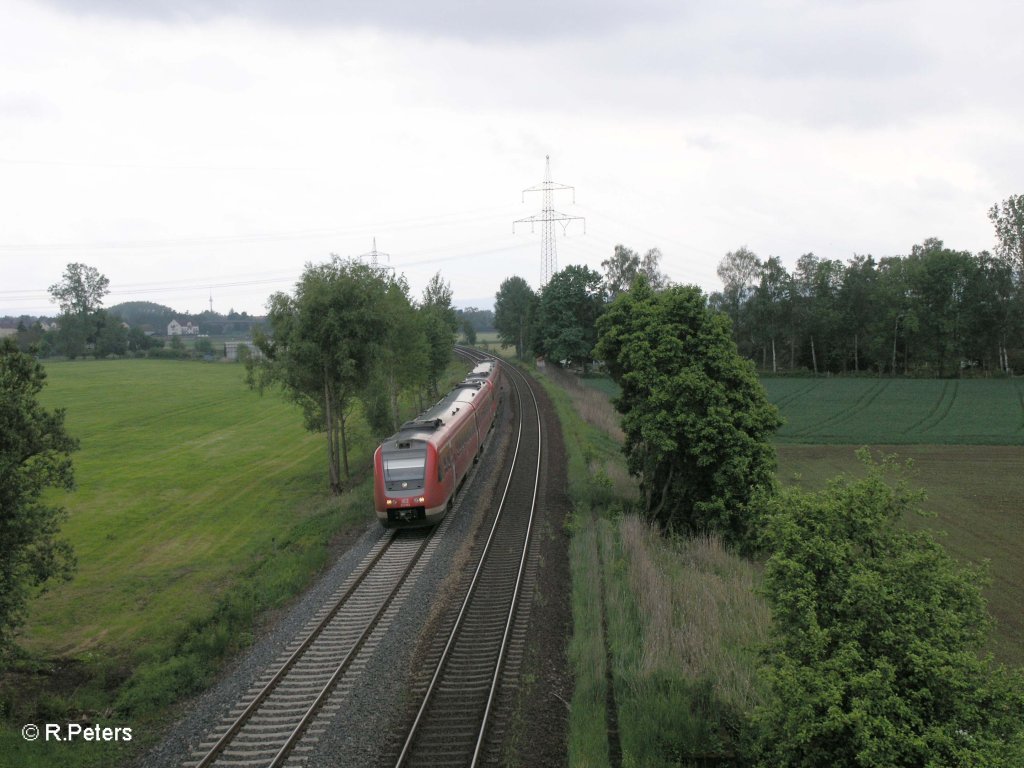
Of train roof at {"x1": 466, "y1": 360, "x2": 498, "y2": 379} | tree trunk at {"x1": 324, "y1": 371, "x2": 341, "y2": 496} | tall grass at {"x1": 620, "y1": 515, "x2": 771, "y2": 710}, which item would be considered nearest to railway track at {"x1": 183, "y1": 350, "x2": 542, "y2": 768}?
tall grass at {"x1": 620, "y1": 515, "x2": 771, "y2": 710}

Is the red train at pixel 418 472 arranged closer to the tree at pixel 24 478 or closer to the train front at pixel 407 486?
the train front at pixel 407 486

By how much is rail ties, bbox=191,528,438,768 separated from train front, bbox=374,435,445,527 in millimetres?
1926

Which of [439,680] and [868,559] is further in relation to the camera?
[439,680]

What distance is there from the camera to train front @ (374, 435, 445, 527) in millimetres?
20531

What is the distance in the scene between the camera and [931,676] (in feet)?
24.2

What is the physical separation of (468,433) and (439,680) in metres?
15.6

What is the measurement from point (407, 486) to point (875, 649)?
14.6 metres

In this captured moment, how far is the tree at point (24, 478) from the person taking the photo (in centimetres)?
1219

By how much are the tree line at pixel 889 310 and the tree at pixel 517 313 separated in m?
23.5

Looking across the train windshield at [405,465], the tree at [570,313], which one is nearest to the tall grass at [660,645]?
the train windshield at [405,465]

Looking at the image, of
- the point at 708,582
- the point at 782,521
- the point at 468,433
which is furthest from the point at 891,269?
the point at 782,521

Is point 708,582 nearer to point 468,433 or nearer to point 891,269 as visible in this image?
point 468,433

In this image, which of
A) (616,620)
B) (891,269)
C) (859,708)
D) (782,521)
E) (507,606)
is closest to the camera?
(859,708)

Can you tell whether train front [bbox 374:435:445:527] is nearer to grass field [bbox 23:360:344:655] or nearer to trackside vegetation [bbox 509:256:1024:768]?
trackside vegetation [bbox 509:256:1024:768]
